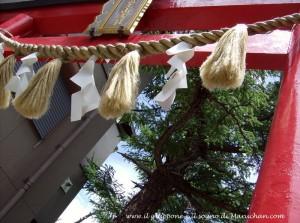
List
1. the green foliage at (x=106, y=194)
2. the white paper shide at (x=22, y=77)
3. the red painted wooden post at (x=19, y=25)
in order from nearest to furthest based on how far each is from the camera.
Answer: the white paper shide at (x=22, y=77) < the red painted wooden post at (x=19, y=25) < the green foliage at (x=106, y=194)

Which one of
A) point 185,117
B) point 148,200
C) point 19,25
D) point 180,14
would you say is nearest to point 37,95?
point 180,14

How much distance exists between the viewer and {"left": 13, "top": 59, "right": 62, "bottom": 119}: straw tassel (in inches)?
66.2

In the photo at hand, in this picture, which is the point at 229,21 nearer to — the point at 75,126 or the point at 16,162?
the point at 16,162

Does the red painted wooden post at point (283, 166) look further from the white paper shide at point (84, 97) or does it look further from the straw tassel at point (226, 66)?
the white paper shide at point (84, 97)

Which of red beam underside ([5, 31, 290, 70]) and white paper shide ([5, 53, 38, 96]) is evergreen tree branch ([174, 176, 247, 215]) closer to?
red beam underside ([5, 31, 290, 70])

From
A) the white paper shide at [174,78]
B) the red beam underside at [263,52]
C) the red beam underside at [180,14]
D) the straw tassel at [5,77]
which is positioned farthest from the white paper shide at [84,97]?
the red beam underside at [180,14]

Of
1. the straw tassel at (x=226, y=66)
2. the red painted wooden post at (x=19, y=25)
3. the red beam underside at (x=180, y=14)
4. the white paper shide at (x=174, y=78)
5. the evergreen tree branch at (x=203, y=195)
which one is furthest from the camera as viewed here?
the evergreen tree branch at (x=203, y=195)

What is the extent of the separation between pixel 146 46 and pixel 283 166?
773mm

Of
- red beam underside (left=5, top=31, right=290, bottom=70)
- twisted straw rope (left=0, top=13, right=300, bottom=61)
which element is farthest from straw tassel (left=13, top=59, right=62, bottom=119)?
red beam underside (left=5, top=31, right=290, bottom=70)

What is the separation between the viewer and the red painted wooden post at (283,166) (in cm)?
104

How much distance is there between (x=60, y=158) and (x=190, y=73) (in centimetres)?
229

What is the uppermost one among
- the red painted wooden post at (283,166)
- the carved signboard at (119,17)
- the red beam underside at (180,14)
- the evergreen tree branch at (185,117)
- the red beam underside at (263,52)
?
the evergreen tree branch at (185,117)

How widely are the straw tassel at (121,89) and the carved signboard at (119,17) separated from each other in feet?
2.63

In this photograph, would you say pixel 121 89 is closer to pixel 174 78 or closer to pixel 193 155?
pixel 174 78
